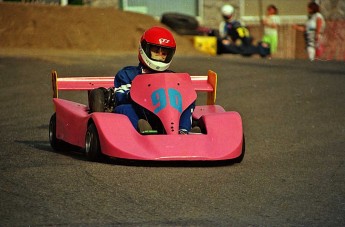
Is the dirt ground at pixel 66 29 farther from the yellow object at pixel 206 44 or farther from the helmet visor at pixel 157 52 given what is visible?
the helmet visor at pixel 157 52

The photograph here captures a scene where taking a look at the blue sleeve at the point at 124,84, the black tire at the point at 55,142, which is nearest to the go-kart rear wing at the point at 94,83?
the black tire at the point at 55,142

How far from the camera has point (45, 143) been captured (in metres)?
11.8

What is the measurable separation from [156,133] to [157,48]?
1.01 metres

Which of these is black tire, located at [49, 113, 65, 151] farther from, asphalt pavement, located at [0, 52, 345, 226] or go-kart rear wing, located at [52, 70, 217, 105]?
go-kart rear wing, located at [52, 70, 217, 105]

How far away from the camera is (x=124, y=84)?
34.7 ft

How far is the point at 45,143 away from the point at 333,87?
8.07 meters

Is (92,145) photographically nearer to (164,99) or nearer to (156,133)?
(156,133)

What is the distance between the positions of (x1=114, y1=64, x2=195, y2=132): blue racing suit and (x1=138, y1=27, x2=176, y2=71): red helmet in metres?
0.15

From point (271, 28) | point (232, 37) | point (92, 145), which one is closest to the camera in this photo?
point (92, 145)

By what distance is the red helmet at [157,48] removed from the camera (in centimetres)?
1056

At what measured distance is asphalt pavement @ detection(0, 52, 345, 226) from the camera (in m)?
7.16

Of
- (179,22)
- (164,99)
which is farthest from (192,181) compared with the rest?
(179,22)

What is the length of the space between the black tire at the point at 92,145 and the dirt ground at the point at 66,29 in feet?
46.8

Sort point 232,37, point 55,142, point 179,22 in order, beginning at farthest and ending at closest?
point 179,22 < point 232,37 < point 55,142
